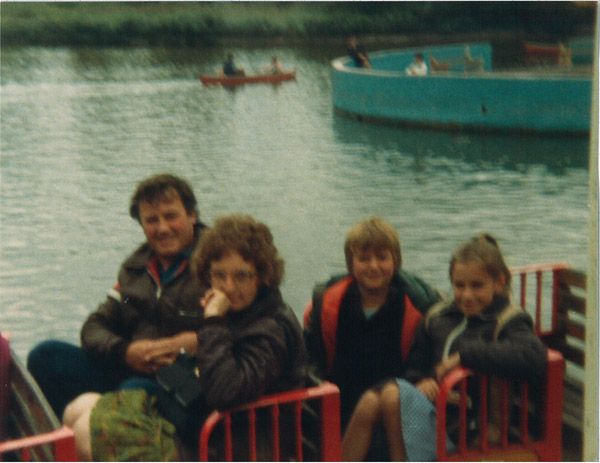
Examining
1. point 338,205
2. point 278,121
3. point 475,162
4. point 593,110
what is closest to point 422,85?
point 278,121

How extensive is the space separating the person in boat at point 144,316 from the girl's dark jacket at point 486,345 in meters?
0.78

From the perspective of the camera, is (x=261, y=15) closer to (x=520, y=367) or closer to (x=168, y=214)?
(x=168, y=214)

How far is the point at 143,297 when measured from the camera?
3.20 meters

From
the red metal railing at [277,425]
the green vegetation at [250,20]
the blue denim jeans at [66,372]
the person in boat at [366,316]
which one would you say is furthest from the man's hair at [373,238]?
the green vegetation at [250,20]

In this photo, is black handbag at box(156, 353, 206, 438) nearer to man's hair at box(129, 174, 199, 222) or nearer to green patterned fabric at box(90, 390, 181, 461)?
green patterned fabric at box(90, 390, 181, 461)

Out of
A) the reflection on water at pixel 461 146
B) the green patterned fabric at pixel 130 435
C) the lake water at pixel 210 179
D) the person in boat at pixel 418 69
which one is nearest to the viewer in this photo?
the green patterned fabric at pixel 130 435

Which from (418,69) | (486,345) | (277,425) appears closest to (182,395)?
(277,425)

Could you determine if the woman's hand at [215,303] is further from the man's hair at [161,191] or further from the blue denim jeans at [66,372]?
the blue denim jeans at [66,372]

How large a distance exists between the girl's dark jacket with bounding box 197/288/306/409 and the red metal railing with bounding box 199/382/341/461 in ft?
0.17

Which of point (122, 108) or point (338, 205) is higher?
point (122, 108)

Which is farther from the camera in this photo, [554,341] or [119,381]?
[554,341]

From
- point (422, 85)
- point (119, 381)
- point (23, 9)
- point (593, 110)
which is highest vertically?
point (422, 85)

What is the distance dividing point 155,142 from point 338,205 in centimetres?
252

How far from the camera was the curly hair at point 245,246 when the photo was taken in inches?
111
